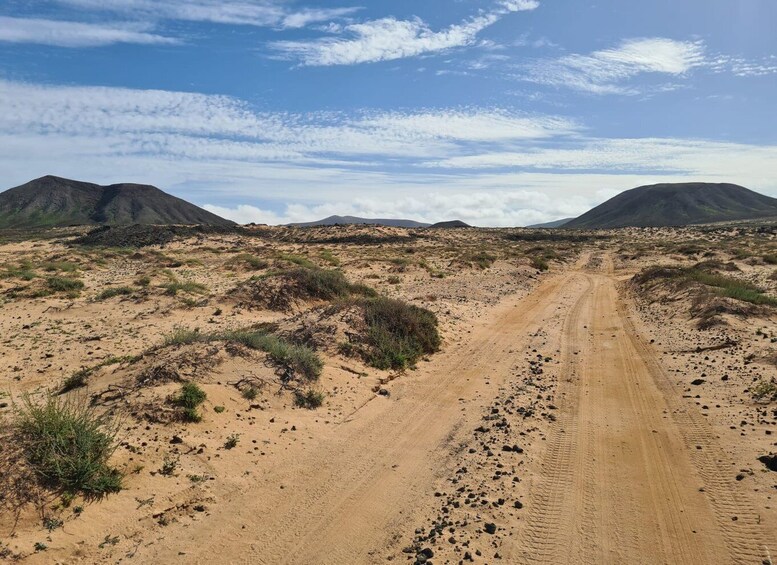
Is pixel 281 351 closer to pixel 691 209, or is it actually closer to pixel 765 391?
pixel 765 391

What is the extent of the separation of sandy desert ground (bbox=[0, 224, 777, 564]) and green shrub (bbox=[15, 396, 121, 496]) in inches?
5.3

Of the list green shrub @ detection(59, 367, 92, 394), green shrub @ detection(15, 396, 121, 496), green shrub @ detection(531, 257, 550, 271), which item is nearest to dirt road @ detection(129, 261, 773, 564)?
green shrub @ detection(15, 396, 121, 496)

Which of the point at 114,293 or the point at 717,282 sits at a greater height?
the point at 717,282

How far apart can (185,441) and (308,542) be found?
2926 mm

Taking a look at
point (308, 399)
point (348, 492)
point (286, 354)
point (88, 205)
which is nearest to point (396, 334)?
point (286, 354)

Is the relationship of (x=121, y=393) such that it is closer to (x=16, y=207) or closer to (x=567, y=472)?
(x=567, y=472)

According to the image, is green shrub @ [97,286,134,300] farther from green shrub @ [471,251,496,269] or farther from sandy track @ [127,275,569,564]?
green shrub @ [471,251,496,269]

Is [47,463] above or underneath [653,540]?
above

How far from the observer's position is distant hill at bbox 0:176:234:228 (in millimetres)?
141250

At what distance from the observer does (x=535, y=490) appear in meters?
6.35

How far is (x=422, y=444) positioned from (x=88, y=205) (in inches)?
7004

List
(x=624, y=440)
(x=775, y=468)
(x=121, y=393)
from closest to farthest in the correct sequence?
(x=775, y=468) < (x=624, y=440) < (x=121, y=393)

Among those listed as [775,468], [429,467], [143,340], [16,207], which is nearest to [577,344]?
[775,468]

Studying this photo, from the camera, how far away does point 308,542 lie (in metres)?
5.45
